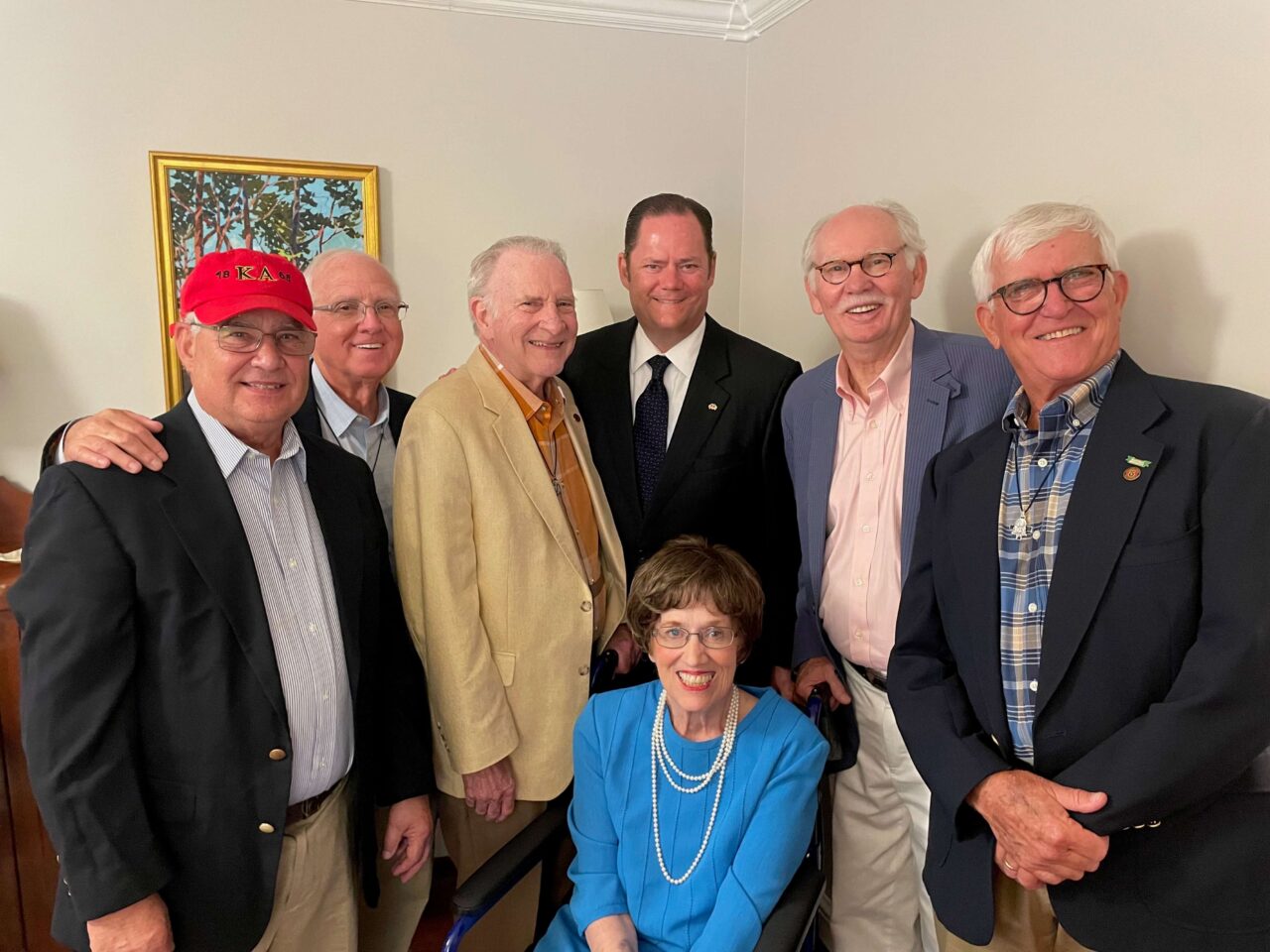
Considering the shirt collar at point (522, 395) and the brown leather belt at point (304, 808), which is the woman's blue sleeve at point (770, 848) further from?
the shirt collar at point (522, 395)

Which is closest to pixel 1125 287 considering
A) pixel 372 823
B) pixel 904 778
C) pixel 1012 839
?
pixel 1012 839

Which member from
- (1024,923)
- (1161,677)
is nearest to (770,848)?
(1024,923)

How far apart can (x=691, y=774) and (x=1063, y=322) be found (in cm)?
114

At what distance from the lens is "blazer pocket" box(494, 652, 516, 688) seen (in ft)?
6.61

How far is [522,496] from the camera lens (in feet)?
6.63

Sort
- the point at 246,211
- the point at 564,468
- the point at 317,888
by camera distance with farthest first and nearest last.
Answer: the point at 246,211, the point at 564,468, the point at 317,888

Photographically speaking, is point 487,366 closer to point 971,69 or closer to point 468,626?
point 468,626

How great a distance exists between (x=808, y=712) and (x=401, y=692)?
0.94 meters

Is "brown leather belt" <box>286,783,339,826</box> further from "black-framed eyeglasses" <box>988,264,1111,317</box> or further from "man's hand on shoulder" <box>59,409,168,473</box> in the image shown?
"black-framed eyeglasses" <box>988,264,1111,317</box>

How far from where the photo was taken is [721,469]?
2357 mm

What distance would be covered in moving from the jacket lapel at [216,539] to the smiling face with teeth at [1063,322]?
4.77 feet

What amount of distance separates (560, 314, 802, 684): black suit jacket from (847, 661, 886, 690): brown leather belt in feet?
0.80

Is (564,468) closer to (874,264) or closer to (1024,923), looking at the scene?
(874,264)

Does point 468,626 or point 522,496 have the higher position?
point 522,496
